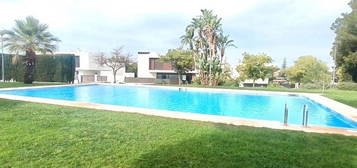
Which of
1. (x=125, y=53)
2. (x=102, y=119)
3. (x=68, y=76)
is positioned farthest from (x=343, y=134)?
(x=125, y=53)

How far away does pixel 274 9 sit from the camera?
1678 centimetres

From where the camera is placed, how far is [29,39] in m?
21.3

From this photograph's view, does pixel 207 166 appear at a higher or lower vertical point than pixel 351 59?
lower

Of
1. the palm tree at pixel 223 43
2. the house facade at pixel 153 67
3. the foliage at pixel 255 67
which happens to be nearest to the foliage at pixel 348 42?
the foliage at pixel 255 67

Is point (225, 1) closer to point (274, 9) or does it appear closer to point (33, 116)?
point (274, 9)

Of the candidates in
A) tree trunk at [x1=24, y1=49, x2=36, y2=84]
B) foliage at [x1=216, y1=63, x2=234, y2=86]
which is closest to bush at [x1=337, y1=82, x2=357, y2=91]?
foliage at [x1=216, y1=63, x2=234, y2=86]

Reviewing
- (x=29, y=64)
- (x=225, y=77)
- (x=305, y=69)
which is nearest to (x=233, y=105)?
(x=225, y=77)

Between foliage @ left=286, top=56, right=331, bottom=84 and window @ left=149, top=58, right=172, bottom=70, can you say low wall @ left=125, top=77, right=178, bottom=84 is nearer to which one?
window @ left=149, top=58, right=172, bottom=70

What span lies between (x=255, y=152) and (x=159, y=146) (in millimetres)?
1691

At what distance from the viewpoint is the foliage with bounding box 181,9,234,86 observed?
26312 millimetres

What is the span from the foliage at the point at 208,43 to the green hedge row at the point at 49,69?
13.6m

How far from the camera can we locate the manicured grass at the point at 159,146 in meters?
3.80

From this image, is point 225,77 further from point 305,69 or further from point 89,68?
point 89,68

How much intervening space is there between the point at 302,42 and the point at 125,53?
24403 millimetres
